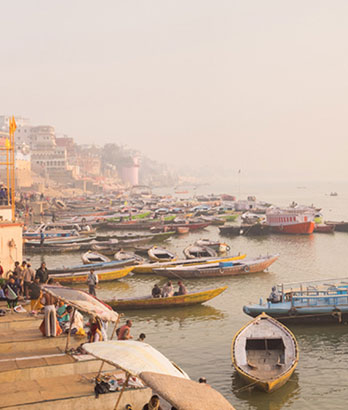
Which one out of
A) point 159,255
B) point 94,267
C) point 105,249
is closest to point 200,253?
point 159,255

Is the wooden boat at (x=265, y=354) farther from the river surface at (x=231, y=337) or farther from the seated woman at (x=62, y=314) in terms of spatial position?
the seated woman at (x=62, y=314)

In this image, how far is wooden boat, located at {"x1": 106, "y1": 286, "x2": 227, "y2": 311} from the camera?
22.0 meters

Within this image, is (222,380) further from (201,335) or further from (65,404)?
(65,404)

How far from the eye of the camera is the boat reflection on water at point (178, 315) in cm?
2128

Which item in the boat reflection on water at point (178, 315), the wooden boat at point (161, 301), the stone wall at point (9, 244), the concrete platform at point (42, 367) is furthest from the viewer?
the wooden boat at point (161, 301)

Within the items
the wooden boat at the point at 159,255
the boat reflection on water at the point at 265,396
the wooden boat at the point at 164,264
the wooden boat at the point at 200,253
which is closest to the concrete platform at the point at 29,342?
the boat reflection on water at the point at 265,396

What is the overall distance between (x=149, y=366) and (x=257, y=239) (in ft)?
137

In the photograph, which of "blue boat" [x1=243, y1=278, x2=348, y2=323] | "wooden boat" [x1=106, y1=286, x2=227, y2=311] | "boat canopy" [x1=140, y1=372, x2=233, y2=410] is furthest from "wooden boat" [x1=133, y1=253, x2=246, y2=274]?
Answer: "boat canopy" [x1=140, y1=372, x2=233, y2=410]

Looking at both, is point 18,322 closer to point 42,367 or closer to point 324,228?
point 42,367

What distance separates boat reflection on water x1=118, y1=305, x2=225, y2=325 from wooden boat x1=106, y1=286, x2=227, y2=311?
203 mm

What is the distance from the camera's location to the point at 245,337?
16.0 m

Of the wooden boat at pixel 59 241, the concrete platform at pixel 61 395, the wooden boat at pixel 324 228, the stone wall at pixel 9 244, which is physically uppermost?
the stone wall at pixel 9 244

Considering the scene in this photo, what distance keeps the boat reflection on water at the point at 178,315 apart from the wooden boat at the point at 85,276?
6243 mm

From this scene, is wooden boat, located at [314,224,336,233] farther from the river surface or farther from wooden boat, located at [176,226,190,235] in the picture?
the river surface
